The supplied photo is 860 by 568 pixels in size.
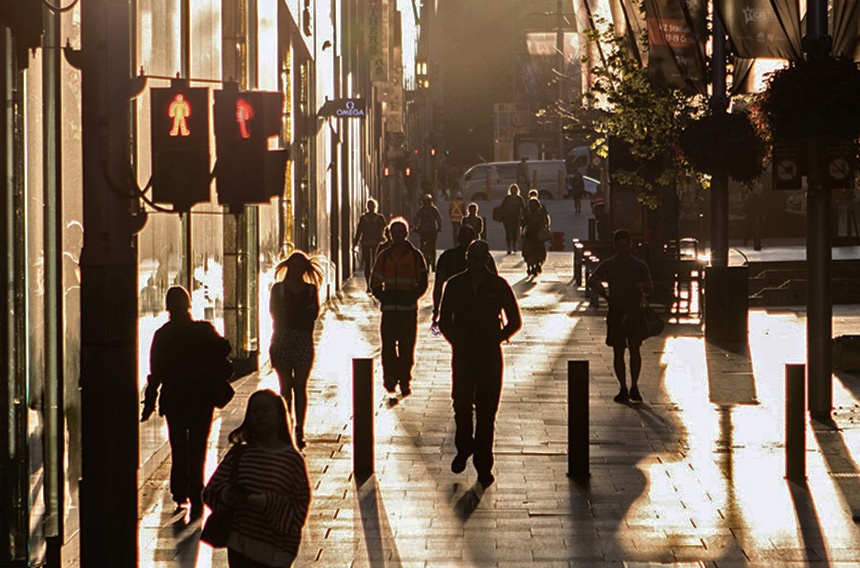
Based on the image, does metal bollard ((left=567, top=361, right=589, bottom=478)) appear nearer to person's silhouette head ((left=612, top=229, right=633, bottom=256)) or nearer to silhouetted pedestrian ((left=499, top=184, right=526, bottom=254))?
person's silhouette head ((left=612, top=229, right=633, bottom=256))

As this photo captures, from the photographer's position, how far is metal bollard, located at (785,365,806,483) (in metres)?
10.3

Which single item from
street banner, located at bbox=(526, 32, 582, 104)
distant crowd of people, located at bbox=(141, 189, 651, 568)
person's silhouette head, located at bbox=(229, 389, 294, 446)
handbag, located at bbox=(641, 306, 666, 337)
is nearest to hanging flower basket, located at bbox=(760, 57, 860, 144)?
distant crowd of people, located at bbox=(141, 189, 651, 568)

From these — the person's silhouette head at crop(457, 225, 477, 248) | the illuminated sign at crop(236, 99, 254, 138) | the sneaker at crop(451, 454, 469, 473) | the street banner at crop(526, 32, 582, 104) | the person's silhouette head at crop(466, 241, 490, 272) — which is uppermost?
the street banner at crop(526, 32, 582, 104)

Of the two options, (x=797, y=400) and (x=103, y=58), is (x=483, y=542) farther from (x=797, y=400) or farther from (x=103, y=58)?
(x=103, y=58)

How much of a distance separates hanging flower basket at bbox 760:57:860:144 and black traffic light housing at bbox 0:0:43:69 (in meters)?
7.67

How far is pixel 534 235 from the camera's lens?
3162 centimetres

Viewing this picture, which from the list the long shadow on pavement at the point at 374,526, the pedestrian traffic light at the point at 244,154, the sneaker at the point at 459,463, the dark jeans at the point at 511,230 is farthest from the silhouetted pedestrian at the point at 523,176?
the pedestrian traffic light at the point at 244,154

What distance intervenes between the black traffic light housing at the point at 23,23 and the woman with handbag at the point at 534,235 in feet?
78.1

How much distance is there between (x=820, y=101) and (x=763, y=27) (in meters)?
2.14

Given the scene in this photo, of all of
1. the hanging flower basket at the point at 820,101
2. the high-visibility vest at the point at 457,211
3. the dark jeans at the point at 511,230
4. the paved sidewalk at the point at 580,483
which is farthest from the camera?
the high-visibility vest at the point at 457,211

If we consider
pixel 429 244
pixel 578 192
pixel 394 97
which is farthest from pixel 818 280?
pixel 578 192

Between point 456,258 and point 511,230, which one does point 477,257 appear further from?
point 511,230

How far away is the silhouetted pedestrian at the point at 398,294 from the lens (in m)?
14.6

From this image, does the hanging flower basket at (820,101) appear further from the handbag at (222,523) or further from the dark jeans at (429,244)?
the dark jeans at (429,244)
